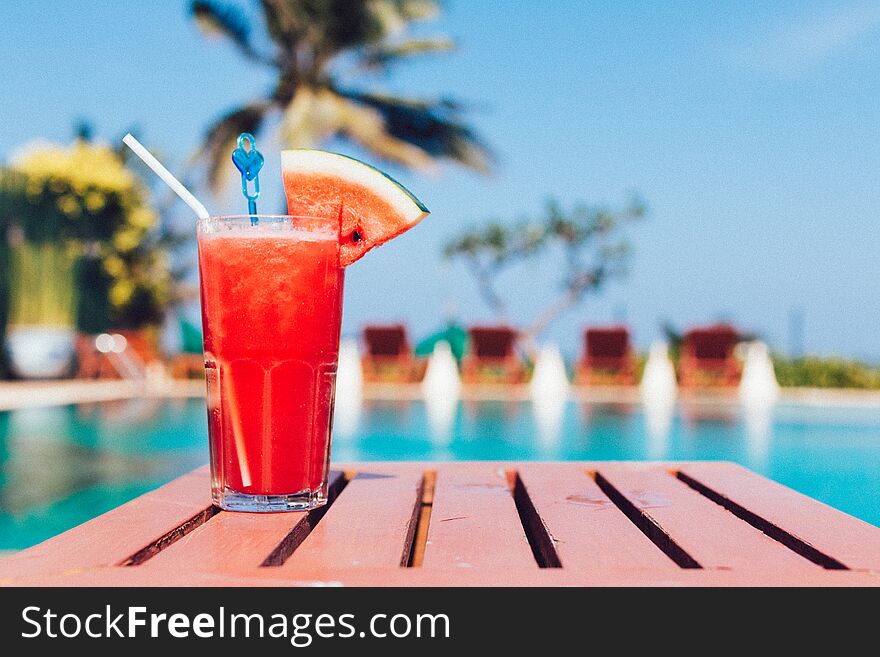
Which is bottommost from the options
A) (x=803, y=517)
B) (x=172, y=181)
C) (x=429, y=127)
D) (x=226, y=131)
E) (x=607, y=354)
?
(x=803, y=517)

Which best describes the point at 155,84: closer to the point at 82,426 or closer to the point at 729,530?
the point at 82,426

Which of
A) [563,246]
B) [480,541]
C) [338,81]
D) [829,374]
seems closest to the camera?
[480,541]

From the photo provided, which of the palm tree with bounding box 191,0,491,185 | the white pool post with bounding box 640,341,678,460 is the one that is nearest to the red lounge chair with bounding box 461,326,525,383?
the white pool post with bounding box 640,341,678,460

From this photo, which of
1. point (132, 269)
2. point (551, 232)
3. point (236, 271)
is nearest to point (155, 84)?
point (132, 269)

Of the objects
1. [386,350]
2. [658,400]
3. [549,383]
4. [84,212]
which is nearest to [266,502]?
[658,400]

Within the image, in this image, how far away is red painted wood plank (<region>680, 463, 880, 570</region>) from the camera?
0.98 meters

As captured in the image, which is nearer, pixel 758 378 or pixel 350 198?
pixel 350 198

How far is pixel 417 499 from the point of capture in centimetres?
137

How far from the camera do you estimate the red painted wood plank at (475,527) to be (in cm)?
94

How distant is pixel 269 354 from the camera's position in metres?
1.33

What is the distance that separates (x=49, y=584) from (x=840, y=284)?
2588cm

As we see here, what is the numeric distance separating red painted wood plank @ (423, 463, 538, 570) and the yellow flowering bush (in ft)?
44.5

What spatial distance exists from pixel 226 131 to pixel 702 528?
15.6 m

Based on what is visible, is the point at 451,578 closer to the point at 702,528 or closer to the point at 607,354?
the point at 702,528
